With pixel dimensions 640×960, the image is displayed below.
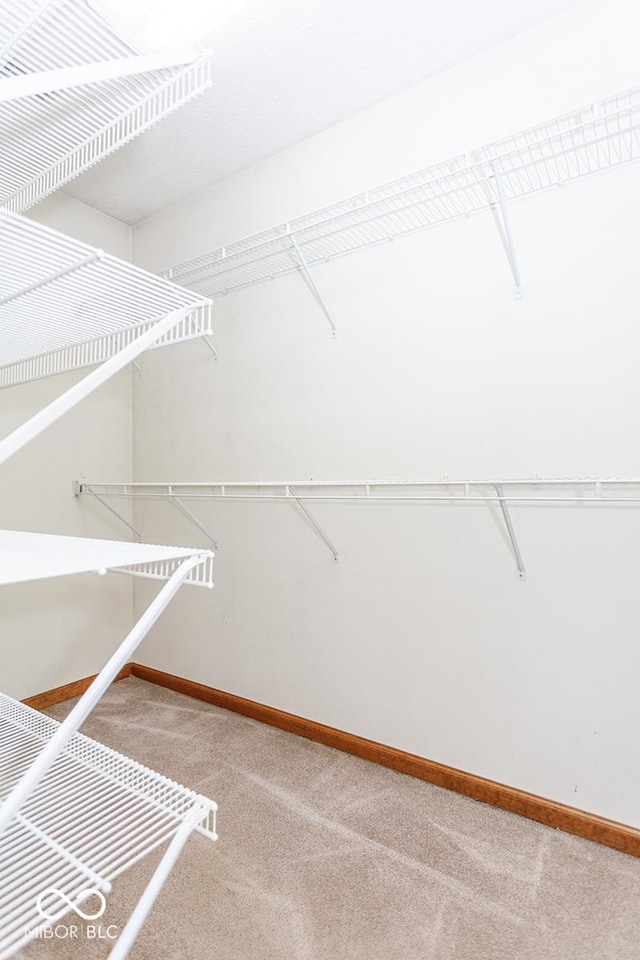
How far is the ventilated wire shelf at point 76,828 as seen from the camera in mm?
737

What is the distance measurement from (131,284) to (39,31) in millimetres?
644

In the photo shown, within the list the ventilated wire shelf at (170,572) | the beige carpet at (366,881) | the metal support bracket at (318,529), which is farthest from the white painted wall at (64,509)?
the metal support bracket at (318,529)

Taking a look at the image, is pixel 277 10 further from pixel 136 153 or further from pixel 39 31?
pixel 136 153

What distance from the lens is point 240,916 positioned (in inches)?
47.8

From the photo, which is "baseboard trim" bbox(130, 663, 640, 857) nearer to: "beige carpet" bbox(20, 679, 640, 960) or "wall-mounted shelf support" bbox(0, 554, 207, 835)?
"beige carpet" bbox(20, 679, 640, 960)

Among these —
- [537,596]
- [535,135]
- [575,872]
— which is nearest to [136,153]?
[535,135]

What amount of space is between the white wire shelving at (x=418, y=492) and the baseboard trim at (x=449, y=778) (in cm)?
66

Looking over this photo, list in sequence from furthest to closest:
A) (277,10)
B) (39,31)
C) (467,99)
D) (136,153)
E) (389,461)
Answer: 1. (136,153)
2. (389,461)
3. (467,99)
4. (277,10)
5. (39,31)

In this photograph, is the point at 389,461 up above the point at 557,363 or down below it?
below

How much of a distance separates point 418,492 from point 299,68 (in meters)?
1.48

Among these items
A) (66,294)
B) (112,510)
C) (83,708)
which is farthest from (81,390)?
(112,510)

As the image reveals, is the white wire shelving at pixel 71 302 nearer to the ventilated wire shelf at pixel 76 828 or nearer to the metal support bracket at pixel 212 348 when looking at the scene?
the ventilated wire shelf at pixel 76 828

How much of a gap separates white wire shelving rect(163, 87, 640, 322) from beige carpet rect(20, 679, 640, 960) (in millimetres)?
1619

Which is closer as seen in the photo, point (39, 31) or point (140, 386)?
point (39, 31)
